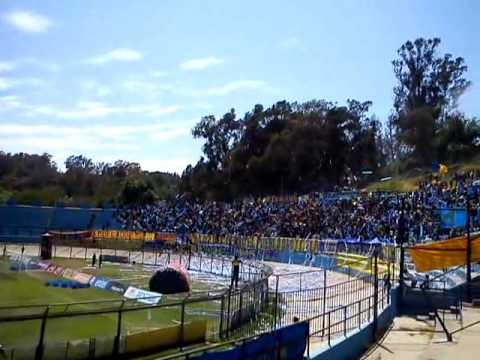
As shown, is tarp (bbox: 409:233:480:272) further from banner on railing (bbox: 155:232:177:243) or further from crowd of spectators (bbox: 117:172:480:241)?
banner on railing (bbox: 155:232:177:243)

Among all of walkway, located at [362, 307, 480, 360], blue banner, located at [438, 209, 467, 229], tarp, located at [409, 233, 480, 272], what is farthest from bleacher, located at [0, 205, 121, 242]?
walkway, located at [362, 307, 480, 360]

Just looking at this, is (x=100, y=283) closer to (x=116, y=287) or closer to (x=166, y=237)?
(x=116, y=287)

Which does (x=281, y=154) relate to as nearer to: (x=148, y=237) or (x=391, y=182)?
(x=391, y=182)

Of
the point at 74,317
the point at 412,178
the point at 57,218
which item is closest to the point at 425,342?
the point at 74,317

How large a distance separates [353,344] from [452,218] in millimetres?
25004

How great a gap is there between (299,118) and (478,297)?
63490 millimetres

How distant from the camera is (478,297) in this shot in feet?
90.9

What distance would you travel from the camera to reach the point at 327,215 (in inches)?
2146

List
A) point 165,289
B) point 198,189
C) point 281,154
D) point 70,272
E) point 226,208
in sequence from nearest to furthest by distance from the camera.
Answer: point 165,289, point 70,272, point 226,208, point 281,154, point 198,189

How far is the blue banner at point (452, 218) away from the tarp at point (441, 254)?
35.7 ft

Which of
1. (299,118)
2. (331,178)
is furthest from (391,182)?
(299,118)

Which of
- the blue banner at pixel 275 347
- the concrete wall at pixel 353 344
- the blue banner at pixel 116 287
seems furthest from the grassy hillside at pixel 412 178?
the blue banner at pixel 275 347

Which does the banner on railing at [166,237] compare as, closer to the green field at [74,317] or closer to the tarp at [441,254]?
the green field at [74,317]

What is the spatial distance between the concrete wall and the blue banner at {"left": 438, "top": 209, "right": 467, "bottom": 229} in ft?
60.8
